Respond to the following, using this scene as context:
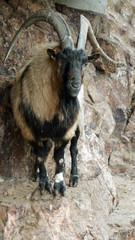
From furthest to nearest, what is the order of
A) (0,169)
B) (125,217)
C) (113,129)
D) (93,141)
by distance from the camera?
(113,129) < (93,141) < (125,217) < (0,169)

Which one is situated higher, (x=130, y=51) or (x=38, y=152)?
(x=130, y=51)

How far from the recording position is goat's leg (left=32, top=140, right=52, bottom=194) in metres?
4.84

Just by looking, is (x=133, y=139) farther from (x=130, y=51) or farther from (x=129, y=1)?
(x=129, y=1)

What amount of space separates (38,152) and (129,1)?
5.46 meters

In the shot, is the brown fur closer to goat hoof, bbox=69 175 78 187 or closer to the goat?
the goat

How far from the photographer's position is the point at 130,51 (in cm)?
853

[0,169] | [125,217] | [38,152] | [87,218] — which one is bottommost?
[125,217]

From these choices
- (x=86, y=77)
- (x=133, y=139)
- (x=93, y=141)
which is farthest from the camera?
(x=133, y=139)

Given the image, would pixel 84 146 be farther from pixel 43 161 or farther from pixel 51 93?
pixel 51 93

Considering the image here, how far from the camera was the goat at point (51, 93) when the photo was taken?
4.39 m

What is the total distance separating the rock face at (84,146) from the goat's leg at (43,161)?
0.18 m

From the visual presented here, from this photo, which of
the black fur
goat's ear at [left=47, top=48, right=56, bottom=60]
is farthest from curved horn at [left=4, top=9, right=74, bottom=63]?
the black fur

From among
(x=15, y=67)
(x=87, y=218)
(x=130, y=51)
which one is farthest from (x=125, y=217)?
(x=130, y=51)

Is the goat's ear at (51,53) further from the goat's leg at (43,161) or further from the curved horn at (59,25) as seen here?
the goat's leg at (43,161)
